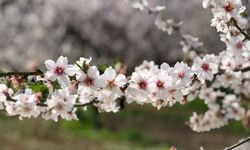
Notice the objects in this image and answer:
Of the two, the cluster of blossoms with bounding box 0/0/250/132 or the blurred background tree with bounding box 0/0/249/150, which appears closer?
the cluster of blossoms with bounding box 0/0/250/132

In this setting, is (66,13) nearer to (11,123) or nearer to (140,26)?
(140,26)

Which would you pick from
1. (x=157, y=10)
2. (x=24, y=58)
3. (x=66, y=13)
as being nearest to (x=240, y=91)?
(x=157, y=10)

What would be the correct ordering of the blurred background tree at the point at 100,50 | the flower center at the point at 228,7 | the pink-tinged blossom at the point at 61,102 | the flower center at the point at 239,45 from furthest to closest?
the blurred background tree at the point at 100,50
the flower center at the point at 239,45
the pink-tinged blossom at the point at 61,102
the flower center at the point at 228,7

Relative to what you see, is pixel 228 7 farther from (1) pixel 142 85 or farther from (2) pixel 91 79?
(2) pixel 91 79

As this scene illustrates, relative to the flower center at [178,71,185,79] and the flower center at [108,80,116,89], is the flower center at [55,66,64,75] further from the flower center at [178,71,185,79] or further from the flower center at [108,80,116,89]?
the flower center at [178,71,185,79]

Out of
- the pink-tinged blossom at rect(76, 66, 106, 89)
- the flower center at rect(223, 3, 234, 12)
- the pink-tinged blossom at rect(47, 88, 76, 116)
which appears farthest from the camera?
the pink-tinged blossom at rect(47, 88, 76, 116)

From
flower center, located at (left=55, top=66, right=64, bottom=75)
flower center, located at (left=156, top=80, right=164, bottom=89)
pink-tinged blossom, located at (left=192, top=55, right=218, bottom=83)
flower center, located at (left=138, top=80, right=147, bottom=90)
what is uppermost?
pink-tinged blossom, located at (left=192, top=55, right=218, bottom=83)

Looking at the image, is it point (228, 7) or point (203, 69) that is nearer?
point (228, 7)

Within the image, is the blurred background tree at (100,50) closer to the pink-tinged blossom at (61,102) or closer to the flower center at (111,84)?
the pink-tinged blossom at (61,102)

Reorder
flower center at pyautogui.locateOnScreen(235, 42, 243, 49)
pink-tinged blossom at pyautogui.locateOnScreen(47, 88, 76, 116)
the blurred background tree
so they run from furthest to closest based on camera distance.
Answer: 1. the blurred background tree
2. flower center at pyautogui.locateOnScreen(235, 42, 243, 49)
3. pink-tinged blossom at pyautogui.locateOnScreen(47, 88, 76, 116)

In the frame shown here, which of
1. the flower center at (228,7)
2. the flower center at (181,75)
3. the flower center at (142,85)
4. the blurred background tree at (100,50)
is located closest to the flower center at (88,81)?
the flower center at (142,85)

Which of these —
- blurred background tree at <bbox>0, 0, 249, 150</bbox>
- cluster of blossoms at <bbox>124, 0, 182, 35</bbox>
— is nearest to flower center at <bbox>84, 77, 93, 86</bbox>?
cluster of blossoms at <bbox>124, 0, 182, 35</bbox>

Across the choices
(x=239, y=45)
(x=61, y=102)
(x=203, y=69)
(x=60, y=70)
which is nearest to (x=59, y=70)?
(x=60, y=70)
